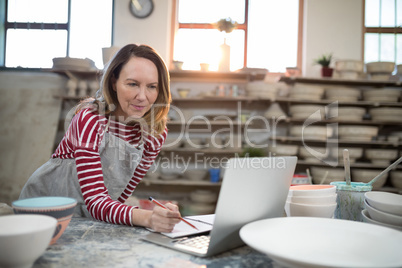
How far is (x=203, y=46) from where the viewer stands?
430cm

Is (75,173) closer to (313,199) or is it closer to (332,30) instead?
(313,199)

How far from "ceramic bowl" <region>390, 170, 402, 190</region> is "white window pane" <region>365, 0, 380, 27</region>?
1996mm

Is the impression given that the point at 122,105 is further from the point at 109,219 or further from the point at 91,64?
the point at 91,64

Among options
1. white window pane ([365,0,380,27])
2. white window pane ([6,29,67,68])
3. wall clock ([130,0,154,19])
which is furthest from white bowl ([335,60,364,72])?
white window pane ([6,29,67,68])

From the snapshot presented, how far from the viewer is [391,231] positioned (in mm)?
672

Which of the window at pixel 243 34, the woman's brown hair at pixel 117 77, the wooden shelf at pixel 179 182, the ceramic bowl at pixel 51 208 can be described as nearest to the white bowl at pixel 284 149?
the wooden shelf at pixel 179 182

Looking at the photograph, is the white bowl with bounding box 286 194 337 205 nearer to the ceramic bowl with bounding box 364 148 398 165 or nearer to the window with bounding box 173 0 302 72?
the ceramic bowl with bounding box 364 148 398 165

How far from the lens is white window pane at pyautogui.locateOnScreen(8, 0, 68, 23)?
4.33m

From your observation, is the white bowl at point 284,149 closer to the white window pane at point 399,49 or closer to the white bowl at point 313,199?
the white window pane at point 399,49

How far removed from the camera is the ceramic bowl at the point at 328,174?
139 inches

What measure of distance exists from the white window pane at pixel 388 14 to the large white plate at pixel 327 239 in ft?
14.5

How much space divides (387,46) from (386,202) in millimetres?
4201

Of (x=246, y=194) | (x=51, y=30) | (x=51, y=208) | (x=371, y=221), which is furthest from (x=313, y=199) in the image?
(x=51, y=30)

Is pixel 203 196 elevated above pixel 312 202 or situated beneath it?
situated beneath
